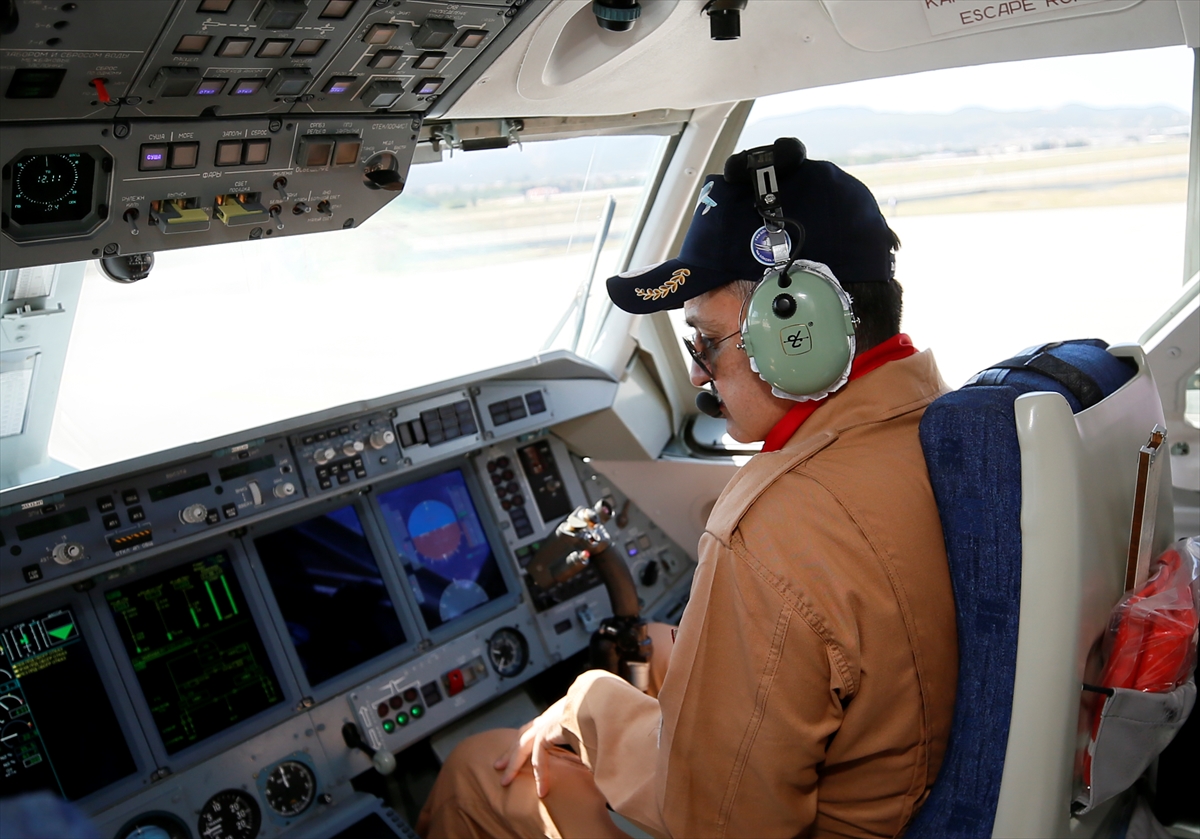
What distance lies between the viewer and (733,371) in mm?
1594

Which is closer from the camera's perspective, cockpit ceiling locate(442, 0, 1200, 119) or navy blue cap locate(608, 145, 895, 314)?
navy blue cap locate(608, 145, 895, 314)

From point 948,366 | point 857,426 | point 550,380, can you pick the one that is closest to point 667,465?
point 550,380

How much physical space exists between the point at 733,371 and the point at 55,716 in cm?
196

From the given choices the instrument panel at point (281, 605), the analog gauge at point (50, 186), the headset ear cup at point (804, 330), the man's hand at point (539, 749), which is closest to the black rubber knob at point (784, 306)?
the headset ear cup at point (804, 330)

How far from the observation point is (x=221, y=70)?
56.9 inches

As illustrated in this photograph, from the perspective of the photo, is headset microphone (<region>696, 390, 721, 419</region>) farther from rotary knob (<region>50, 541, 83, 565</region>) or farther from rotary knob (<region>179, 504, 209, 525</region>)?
rotary knob (<region>50, 541, 83, 565</region>)

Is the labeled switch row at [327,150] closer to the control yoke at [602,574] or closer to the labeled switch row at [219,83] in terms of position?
the labeled switch row at [219,83]

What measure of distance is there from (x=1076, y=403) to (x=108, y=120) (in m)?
1.59

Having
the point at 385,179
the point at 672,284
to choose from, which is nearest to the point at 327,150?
the point at 385,179

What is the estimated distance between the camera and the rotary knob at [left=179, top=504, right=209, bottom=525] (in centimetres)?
243

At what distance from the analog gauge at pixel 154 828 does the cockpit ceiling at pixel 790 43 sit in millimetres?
1920

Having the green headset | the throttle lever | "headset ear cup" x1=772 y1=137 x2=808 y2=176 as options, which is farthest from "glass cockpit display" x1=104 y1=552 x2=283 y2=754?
"headset ear cup" x1=772 y1=137 x2=808 y2=176

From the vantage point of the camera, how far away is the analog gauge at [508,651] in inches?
123

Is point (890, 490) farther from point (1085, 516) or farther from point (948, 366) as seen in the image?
point (948, 366)
